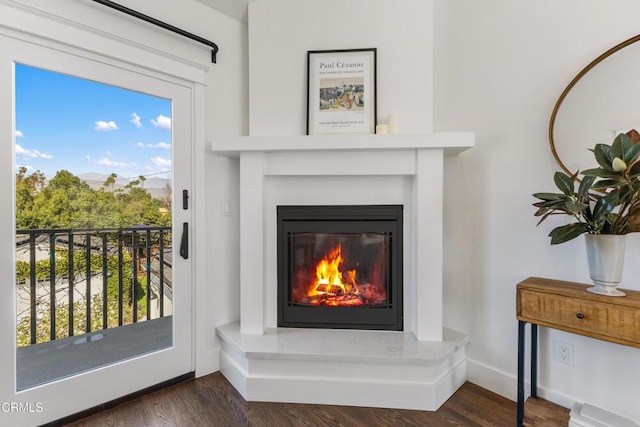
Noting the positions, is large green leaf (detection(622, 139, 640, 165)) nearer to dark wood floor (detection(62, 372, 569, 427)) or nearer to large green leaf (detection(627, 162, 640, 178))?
large green leaf (detection(627, 162, 640, 178))

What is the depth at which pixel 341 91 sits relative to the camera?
1998 millimetres

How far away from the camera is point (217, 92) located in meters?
2.11

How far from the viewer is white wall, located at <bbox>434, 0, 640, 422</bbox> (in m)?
1.48

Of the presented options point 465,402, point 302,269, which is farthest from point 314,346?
point 465,402

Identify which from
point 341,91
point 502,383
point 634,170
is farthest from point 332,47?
point 502,383

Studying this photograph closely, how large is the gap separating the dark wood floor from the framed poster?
1.68m

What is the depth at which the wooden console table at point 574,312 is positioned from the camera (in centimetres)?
121

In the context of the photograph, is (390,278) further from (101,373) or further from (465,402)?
(101,373)

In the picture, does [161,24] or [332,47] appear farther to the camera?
[332,47]

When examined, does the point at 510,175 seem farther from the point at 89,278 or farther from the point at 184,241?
the point at 89,278

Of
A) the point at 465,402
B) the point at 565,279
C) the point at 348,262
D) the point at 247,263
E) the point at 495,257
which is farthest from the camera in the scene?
the point at 348,262

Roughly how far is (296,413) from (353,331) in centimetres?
60

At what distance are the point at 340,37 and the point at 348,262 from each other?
1553 mm
